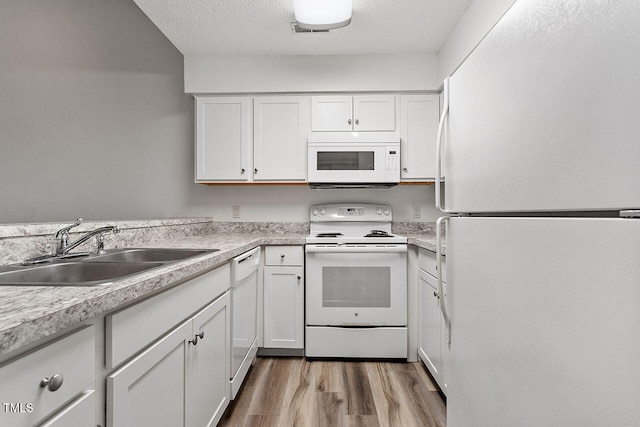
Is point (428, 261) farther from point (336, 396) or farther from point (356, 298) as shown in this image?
point (336, 396)

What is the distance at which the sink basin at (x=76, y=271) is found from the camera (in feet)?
3.43

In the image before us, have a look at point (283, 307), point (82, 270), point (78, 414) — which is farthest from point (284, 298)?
point (78, 414)

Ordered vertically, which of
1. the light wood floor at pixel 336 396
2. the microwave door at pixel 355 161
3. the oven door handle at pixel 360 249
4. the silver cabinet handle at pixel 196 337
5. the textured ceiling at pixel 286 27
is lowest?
the light wood floor at pixel 336 396

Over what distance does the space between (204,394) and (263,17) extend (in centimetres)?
228

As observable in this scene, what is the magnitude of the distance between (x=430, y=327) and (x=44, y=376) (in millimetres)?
2012

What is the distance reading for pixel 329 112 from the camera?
2.74 m

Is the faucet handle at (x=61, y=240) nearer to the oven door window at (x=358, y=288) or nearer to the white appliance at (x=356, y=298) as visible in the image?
the white appliance at (x=356, y=298)

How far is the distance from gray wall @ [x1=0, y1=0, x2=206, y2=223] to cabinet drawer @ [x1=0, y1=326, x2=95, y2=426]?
3.41 feet

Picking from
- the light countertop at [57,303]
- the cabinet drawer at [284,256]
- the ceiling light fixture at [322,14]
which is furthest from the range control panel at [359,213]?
the light countertop at [57,303]

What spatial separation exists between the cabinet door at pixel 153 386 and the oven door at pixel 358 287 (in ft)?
4.32

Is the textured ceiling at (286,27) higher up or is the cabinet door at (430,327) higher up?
the textured ceiling at (286,27)

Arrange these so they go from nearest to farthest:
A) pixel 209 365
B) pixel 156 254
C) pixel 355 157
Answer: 1. pixel 209 365
2. pixel 156 254
3. pixel 355 157

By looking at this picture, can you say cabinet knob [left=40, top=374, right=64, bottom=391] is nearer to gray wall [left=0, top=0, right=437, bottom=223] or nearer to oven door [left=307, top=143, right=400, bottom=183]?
gray wall [left=0, top=0, right=437, bottom=223]

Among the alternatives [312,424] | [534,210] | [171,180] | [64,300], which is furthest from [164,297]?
[171,180]
